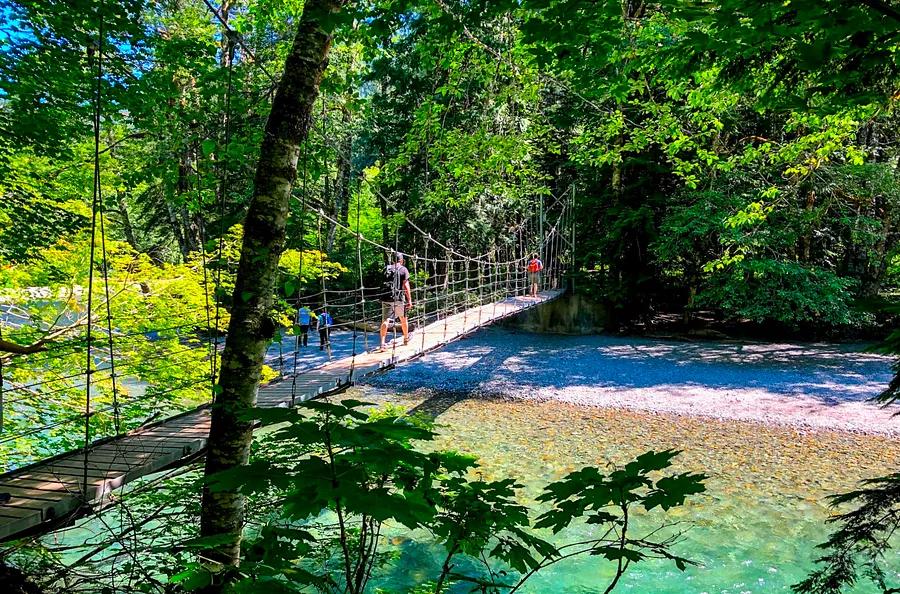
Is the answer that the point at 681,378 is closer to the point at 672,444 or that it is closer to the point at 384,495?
the point at 672,444

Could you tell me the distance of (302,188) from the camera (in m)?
2.93

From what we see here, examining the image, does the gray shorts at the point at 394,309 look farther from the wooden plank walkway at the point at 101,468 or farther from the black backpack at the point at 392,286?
the wooden plank walkway at the point at 101,468

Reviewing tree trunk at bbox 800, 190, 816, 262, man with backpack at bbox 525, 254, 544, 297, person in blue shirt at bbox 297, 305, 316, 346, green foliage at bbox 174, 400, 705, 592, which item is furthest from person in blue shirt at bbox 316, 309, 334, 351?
tree trunk at bbox 800, 190, 816, 262

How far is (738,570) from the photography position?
2.99m

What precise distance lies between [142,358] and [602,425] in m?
4.37

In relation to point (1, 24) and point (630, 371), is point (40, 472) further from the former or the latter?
point (630, 371)

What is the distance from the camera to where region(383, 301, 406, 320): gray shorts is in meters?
4.61

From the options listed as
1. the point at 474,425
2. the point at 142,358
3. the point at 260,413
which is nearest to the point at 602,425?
the point at 474,425

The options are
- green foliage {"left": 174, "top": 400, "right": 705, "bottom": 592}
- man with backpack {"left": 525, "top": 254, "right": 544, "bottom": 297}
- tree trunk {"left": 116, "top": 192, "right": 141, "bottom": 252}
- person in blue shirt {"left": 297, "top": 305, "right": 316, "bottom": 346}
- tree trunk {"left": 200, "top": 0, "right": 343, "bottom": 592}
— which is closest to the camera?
green foliage {"left": 174, "top": 400, "right": 705, "bottom": 592}

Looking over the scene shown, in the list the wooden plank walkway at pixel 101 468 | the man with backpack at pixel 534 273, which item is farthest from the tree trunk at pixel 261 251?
the man with backpack at pixel 534 273

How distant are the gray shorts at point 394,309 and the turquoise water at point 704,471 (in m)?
1.31

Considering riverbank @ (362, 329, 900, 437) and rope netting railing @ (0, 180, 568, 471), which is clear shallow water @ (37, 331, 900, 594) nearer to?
riverbank @ (362, 329, 900, 437)

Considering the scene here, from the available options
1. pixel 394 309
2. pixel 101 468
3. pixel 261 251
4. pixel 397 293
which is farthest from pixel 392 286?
pixel 261 251

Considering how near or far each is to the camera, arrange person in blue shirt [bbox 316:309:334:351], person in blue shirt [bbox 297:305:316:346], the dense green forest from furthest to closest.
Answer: person in blue shirt [bbox 316:309:334:351] → person in blue shirt [bbox 297:305:316:346] → the dense green forest
